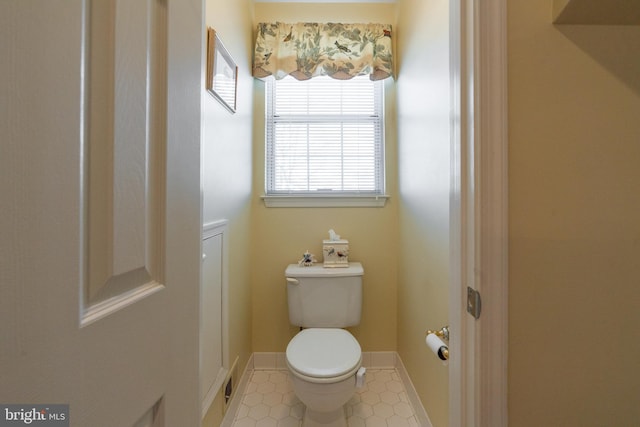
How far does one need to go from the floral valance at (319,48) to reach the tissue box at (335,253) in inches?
42.0

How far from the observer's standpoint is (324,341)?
1324mm

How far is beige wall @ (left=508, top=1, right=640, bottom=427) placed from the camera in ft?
1.79

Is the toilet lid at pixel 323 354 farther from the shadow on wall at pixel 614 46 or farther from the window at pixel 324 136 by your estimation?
the shadow on wall at pixel 614 46

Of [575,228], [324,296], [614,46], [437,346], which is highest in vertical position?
[614,46]

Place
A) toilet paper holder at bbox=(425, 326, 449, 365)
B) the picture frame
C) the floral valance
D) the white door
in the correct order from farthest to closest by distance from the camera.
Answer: the floral valance < the picture frame < toilet paper holder at bbox=(425, 326, 449, 365) < the white door

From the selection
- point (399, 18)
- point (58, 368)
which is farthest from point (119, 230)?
point (399, 18)

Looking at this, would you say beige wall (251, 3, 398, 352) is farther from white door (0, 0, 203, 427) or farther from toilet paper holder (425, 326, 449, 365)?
white door (0, 0, 203, 427)

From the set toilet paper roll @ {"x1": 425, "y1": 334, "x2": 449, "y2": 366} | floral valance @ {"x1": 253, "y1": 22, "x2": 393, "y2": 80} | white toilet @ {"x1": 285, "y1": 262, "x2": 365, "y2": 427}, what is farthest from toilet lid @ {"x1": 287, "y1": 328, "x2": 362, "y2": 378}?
floral valance @ {"x1": 253, "y1": 22, "x2": 393, "y2": 80}

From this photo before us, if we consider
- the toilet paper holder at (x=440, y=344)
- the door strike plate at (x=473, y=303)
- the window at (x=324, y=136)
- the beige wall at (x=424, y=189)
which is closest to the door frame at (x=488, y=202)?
the door strike plate at (x=473, y=303)

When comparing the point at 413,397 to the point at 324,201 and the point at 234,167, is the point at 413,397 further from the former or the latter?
the point at 234,167

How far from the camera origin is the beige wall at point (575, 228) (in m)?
0.54

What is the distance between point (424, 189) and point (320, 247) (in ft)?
2.52

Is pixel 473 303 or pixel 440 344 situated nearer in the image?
pixel 473 303

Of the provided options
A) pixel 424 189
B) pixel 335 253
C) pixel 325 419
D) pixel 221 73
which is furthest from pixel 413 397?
pixel 221 73
